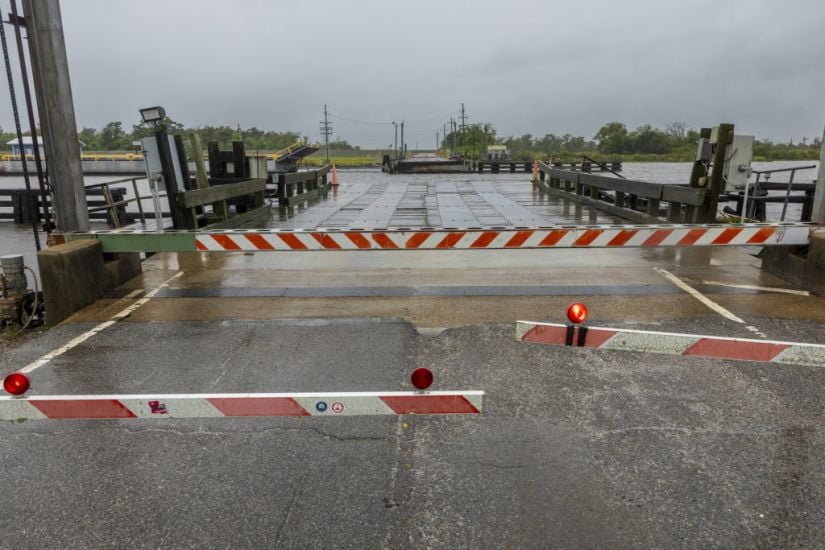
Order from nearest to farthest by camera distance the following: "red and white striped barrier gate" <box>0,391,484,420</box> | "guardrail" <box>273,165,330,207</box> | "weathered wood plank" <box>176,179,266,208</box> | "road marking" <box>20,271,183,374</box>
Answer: "red and white striped barrier gate" <box>0,391,484,420</box> → "road marking" <box>20,271,183,374</box> → "weathered wood plank" <box>176,179,266,208</box> → "guardrail" <box>273,165,330,207</box>

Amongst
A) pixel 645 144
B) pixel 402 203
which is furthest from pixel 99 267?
pixel 645 144

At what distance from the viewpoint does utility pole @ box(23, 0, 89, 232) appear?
729 centimetres

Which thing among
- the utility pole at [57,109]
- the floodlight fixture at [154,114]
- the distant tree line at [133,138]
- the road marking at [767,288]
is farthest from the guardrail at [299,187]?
the distant tree line at [133,138]

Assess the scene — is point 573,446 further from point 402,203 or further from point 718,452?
point 402,203

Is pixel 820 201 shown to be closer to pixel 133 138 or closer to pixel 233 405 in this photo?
pixel 233 405

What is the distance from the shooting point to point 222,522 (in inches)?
120

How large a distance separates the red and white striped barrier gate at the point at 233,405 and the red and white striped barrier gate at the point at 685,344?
2.73ft

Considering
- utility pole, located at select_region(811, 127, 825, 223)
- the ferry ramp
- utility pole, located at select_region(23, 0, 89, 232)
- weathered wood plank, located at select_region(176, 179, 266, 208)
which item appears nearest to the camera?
the ferry ramp

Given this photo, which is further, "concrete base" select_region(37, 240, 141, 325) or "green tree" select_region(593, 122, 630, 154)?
"green tree" select_region(593, 122, 630, 154)

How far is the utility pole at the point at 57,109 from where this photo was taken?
23.9 ft

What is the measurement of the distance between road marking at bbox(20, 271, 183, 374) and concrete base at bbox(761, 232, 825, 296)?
8.51 metres

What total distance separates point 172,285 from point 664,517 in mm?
7266

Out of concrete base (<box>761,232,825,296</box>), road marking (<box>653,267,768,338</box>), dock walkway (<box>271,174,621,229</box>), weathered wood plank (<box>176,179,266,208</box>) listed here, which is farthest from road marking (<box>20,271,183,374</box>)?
concrete base (<box>761,232,825,296</box>)

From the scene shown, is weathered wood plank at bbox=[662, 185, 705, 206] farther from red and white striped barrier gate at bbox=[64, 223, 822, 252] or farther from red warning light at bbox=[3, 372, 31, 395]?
red warning light at bbox=[3, 372, 31, 395]
